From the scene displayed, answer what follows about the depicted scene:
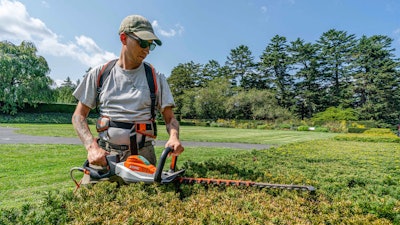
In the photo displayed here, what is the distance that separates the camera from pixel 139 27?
69.9 inches

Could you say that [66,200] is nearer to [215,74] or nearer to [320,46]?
[320,46]

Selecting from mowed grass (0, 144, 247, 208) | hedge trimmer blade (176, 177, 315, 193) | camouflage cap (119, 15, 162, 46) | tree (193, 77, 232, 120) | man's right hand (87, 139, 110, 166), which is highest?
tree (193, 77, 232, 120)

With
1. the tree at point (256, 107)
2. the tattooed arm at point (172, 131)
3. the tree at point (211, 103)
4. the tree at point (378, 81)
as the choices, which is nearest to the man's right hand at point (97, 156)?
the tattooed arm at point (172, 131)

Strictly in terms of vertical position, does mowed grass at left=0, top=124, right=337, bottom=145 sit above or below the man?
below

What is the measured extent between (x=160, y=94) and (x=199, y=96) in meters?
Result: 38.7

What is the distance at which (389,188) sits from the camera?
7.64 ft

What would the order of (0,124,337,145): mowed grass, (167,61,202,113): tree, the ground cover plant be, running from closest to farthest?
the ground cover plant
(0,124,337,145): mowed grass
(167,61,202,113): tree

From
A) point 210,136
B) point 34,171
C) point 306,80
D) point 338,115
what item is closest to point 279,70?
point 306,80

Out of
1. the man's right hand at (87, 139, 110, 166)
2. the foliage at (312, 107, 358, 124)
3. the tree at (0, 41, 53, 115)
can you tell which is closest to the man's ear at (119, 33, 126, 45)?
the man's right hand at (87, 139, 110, 166)

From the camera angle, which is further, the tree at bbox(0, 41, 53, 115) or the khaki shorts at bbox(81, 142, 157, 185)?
the tree at bbox(0, 41, 53, 115)

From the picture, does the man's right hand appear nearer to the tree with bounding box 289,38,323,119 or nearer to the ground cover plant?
the ground cover plant

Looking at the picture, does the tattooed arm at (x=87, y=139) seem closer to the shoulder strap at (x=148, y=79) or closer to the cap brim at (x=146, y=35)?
the shoulder strap at (x=148, y=79)

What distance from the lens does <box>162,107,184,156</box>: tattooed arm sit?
5.65ft

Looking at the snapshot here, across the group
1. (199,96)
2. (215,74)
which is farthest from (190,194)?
(215,74)
